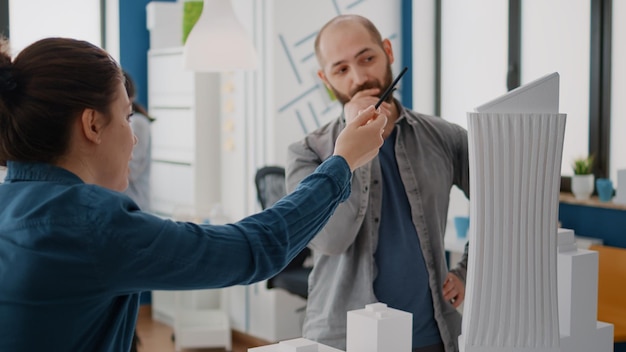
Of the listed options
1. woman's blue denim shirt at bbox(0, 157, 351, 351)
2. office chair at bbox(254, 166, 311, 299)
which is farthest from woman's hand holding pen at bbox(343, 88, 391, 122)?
office chair at bbox(254, 166, 311, 299)

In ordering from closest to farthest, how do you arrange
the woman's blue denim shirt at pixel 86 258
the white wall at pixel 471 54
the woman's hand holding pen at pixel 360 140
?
the woman's blue denim shirt at pixel 86 258 < the woman's hand holding pen at pixel 360 140 < the white wall at pixel 471 54

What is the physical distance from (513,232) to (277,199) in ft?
10.8

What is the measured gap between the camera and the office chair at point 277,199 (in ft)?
14.8

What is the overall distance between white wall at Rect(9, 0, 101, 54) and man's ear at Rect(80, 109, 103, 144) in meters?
4.58

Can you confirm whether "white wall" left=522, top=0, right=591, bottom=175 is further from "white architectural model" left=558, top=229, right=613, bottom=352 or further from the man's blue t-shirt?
"white architectural model" left=558, top=229, right=613, bottom=352

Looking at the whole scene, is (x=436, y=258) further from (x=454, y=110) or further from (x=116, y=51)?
(x=116, y=51)

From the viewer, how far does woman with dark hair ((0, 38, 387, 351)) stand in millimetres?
1163

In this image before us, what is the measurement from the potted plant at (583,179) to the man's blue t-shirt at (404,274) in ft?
8.15

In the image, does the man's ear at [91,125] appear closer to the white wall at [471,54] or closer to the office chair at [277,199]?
the office chair at [277,199]

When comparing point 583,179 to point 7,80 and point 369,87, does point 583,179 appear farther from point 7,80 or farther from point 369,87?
point 7,80

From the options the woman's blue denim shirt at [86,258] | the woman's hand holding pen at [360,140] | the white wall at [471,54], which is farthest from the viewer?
the white wall at [471,54]

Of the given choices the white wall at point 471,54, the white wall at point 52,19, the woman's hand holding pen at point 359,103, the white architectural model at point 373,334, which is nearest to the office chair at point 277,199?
the white wall at point 471,54

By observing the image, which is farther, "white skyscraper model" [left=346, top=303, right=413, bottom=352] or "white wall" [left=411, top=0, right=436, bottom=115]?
"white wall" [left=411, top=0, right=436, bottom=115]

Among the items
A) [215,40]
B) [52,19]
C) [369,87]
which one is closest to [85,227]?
[369,87]
